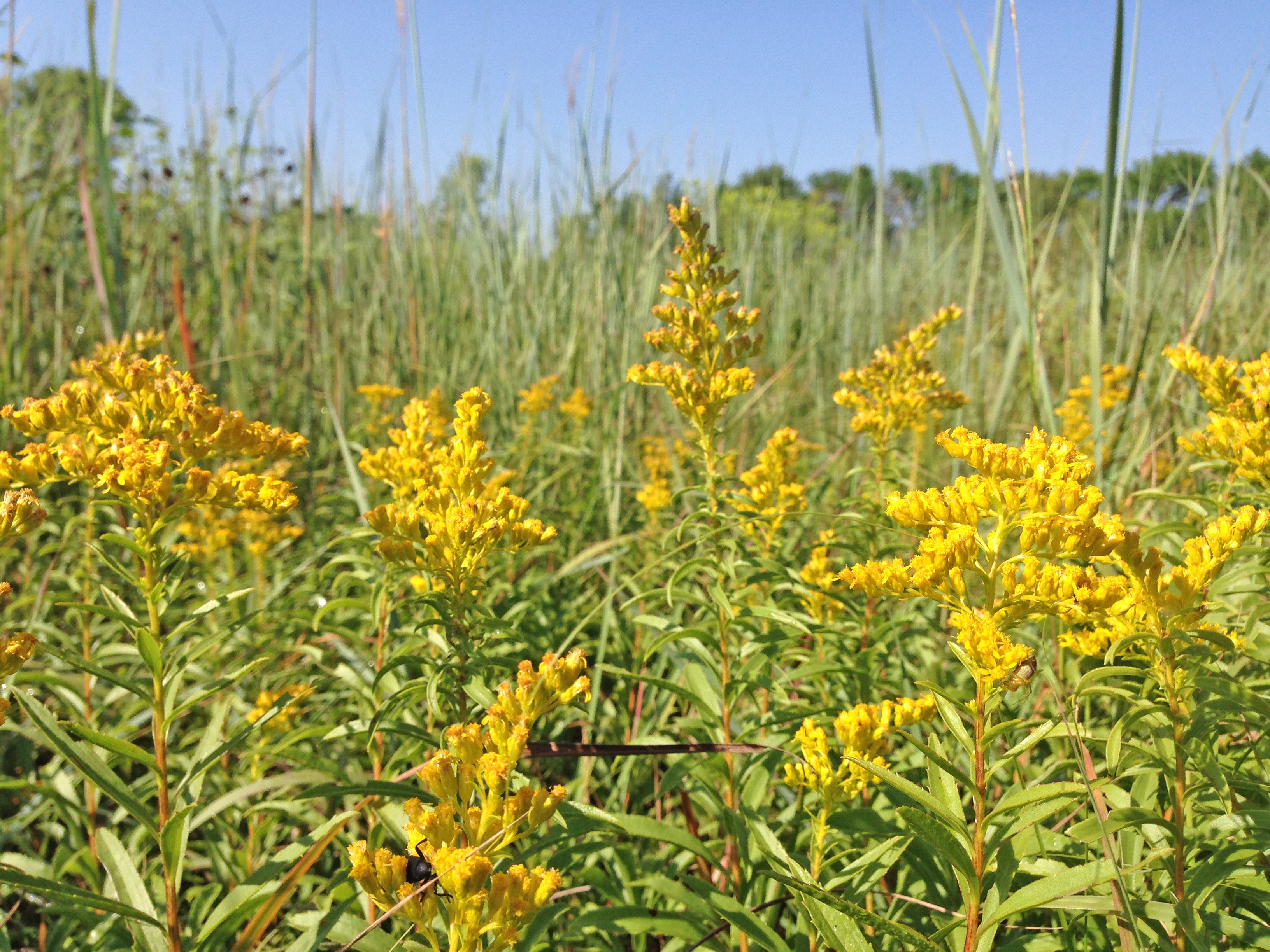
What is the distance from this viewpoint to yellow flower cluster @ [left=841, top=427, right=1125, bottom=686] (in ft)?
3.30

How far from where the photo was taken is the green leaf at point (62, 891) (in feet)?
2.90

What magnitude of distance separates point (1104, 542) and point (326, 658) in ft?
6.28

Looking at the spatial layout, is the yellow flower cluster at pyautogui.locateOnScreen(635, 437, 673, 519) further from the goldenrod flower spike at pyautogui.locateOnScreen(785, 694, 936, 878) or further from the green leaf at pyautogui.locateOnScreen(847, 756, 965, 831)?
the green leaf at pyautogui.locateOnScreen(847, 756, 965, 831)

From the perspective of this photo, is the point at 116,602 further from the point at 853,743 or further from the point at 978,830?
the point at 978,830

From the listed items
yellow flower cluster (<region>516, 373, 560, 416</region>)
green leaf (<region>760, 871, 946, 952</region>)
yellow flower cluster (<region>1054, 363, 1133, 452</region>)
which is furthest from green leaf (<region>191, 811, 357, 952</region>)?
yellow flower cluster (<region>1054, 363, 1133, 452</region>)

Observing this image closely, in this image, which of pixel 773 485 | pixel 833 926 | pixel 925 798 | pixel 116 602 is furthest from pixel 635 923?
pixel 773 485

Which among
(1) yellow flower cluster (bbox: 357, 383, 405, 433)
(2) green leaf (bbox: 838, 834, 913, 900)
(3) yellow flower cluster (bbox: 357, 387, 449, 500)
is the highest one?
(1) yellow flower cluster (bbox: 357, 383, 405, 433)

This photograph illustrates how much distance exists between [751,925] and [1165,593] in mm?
781

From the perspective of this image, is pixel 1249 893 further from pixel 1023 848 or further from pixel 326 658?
pixel 326 658

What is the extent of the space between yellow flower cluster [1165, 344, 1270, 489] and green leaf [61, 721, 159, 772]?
73.2 inches

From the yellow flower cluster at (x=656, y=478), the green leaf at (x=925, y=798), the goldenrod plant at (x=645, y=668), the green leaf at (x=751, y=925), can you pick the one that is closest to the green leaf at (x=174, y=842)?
the goldenrod plant at (x=645, y=668)

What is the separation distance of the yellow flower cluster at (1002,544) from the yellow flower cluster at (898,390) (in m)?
1.00

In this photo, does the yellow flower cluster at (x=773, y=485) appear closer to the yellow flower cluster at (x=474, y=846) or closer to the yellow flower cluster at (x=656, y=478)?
the yellow flower cluster at (x=656, y=478)

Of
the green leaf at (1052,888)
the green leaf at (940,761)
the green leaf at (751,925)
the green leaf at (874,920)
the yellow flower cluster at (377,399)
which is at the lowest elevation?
the green leaf at (751,925)
